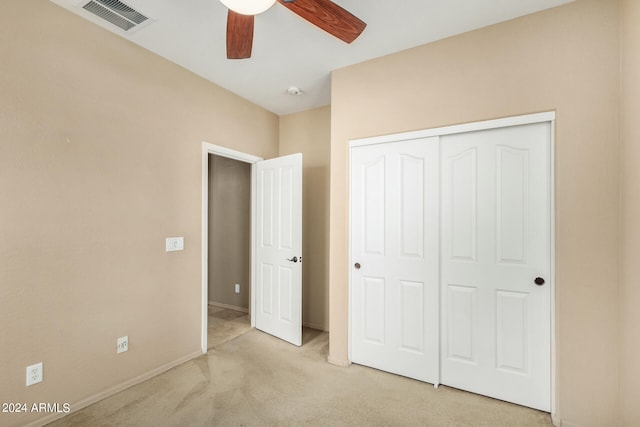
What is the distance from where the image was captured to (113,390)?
85.5 inches

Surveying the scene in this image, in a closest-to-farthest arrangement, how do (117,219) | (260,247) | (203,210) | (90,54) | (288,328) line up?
(90,54) → (117,219) → (203,210) → (288,328) → (260,247)

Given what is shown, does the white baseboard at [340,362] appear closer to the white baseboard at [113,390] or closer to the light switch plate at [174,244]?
the white baseboard at [113,390]

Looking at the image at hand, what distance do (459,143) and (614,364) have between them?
1.63 meters

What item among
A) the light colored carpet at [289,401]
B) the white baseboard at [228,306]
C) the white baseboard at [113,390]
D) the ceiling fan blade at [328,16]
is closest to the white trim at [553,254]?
the light colored carpet at [289,401]

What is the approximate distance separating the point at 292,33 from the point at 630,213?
2.37 m

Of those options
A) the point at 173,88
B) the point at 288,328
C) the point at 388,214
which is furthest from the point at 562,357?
the point at 173,88

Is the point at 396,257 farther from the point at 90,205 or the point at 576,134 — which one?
the point at 90,205

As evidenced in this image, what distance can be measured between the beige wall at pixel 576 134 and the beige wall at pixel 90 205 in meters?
2.38

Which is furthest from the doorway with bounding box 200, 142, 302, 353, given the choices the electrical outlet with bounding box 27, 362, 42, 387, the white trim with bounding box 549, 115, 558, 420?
the white trim with bounding box 549, 115, 558, 420

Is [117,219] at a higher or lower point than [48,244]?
higher

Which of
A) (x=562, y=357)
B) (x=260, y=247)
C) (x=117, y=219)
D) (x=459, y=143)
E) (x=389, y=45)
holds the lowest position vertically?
(x=562, y=357)

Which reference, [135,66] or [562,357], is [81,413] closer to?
[135,66]

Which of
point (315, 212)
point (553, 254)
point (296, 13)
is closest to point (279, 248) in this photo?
point (315, 212)

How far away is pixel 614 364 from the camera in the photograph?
1.75 meters
